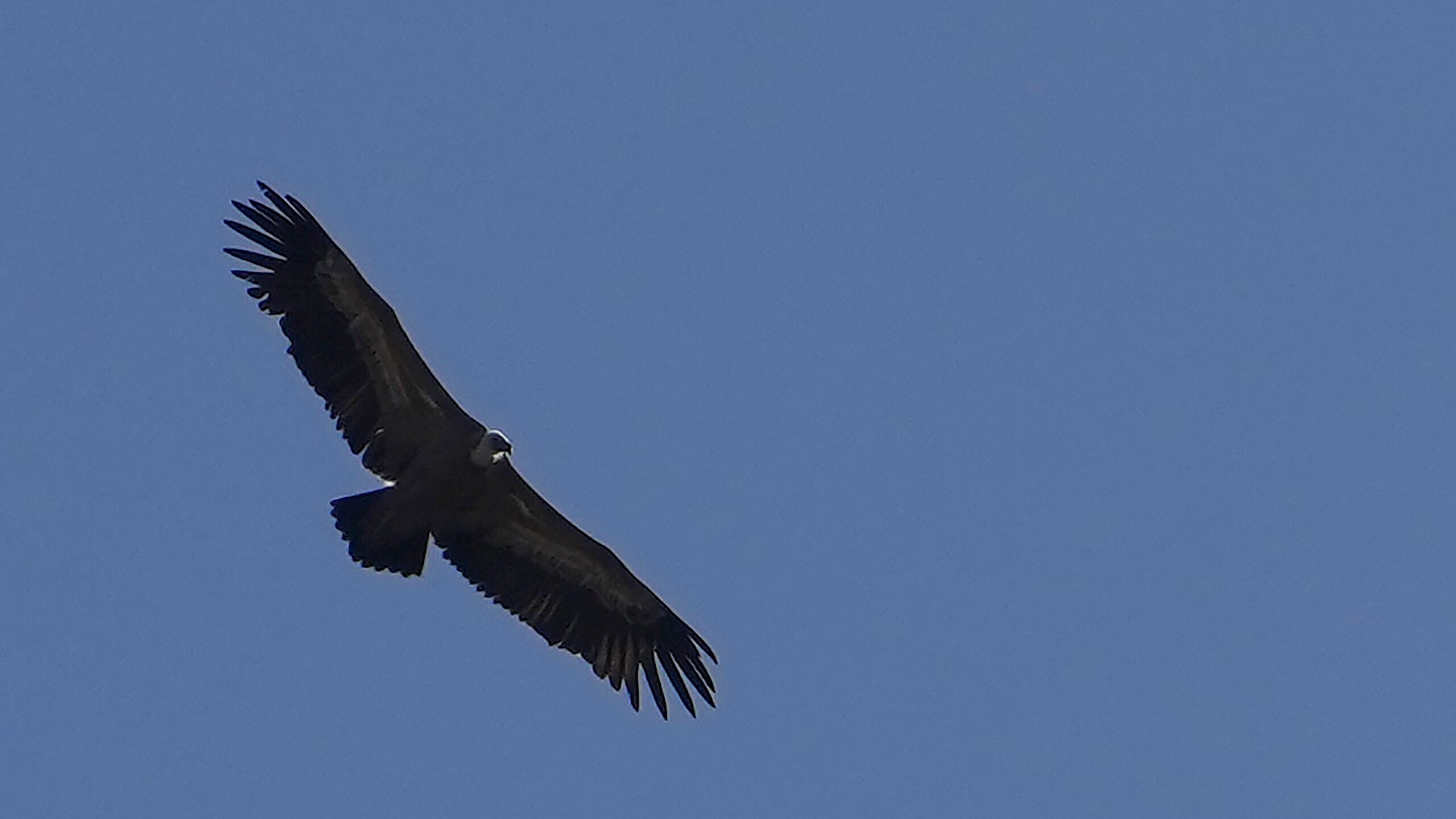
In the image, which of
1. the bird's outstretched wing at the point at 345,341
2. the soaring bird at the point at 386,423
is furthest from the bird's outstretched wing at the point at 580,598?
the bird's outstretched wing at the point at 345,341

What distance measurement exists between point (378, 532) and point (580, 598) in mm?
2464

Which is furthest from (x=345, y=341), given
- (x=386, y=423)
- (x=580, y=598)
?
(x=580, y=598)

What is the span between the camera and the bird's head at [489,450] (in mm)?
27719

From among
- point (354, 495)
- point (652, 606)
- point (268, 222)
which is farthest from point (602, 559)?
point (268, 222)

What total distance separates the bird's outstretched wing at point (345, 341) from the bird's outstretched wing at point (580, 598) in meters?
1.31

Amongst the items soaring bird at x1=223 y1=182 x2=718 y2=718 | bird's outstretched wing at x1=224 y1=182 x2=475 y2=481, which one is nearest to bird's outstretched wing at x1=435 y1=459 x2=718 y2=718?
soaring bird at x1=223 y1=182 x2=718 y2=718

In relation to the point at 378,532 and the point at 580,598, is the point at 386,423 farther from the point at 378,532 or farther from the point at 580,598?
the point at 580,598

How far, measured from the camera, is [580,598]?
29.1m

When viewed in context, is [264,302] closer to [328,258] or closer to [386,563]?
[328,258]

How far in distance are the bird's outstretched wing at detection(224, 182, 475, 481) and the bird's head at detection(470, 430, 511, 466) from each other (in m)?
0.22

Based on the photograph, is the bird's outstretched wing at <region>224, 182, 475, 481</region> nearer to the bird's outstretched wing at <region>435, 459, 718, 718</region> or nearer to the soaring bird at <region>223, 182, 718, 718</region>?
the soaring bird at <region>223, 182, 718, 718</region>

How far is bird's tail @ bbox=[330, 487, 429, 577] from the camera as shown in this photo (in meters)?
27.4

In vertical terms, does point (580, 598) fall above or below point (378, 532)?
above

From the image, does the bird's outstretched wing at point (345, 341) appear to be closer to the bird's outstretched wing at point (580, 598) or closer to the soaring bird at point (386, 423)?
the soaring bird at point (386, 423)
